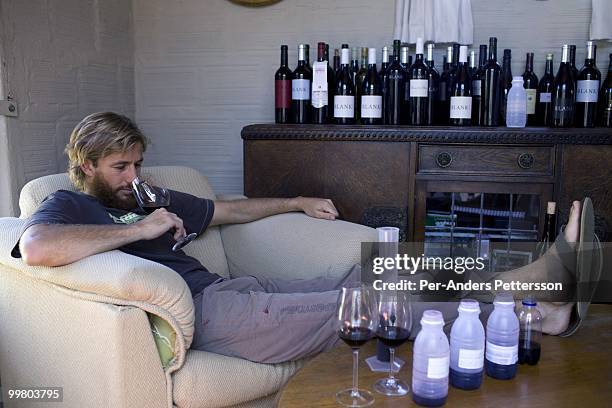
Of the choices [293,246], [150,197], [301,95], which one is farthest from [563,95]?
[150,197]

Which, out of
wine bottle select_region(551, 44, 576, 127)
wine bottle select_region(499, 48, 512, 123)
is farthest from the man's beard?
wine bottle select_region(551, 44, 576, 127)

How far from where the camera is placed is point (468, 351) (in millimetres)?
989

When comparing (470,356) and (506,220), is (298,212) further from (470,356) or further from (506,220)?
(470,356)

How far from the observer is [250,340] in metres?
1.38

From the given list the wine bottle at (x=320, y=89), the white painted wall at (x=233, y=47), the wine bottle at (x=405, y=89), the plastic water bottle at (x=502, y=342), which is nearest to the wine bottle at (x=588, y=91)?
the white painted wall at (x=233, y=47)

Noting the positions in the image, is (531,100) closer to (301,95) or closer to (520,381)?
(301,95)

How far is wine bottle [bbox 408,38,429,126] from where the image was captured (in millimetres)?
2145

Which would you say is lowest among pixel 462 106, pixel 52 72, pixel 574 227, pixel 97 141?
pixel 574 227

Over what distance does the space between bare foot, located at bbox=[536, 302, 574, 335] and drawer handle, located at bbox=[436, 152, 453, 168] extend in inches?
36.2

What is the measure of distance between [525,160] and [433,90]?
46 centimetres

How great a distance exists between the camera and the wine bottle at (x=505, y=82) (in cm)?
223

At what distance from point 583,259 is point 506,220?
91cm

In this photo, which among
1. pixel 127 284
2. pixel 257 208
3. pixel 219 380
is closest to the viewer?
pixel 127 284

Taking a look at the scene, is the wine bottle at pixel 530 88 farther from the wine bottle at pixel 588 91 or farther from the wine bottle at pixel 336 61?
the wine bottle at pixel 336 61
